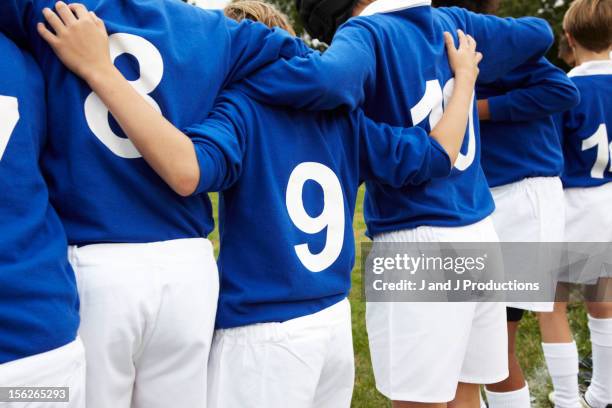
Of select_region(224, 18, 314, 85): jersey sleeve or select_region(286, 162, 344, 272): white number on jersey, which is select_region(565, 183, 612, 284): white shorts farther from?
select_region(224, 18, 314, 85): jersey sleeve

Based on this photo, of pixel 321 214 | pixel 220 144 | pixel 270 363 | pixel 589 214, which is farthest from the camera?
pixel 589 214

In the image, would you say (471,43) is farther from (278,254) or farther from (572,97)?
(278,254)

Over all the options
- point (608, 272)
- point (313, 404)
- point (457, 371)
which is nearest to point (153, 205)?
point (313, 404)

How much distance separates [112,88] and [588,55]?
2626 mm

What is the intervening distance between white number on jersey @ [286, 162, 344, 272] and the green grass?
1.89 meters

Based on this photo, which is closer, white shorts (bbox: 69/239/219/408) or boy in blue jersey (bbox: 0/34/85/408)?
boy in blue jersey (bbox: 0/34/85/408)

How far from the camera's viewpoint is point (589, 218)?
3.36m

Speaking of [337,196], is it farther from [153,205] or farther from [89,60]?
[89,60]

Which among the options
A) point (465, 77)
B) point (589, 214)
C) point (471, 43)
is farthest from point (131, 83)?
point (589, 214)

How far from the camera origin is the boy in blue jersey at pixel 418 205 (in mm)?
2074

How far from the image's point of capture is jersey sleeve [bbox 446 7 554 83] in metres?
2.38

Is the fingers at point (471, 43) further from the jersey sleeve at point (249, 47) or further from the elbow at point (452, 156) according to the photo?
the jersey sleeve at point (249, 47)

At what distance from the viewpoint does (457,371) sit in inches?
85.0

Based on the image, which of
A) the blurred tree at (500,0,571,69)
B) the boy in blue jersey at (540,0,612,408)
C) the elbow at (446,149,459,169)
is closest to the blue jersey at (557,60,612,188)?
the boy in blue jersey at (540,0,612,408)
